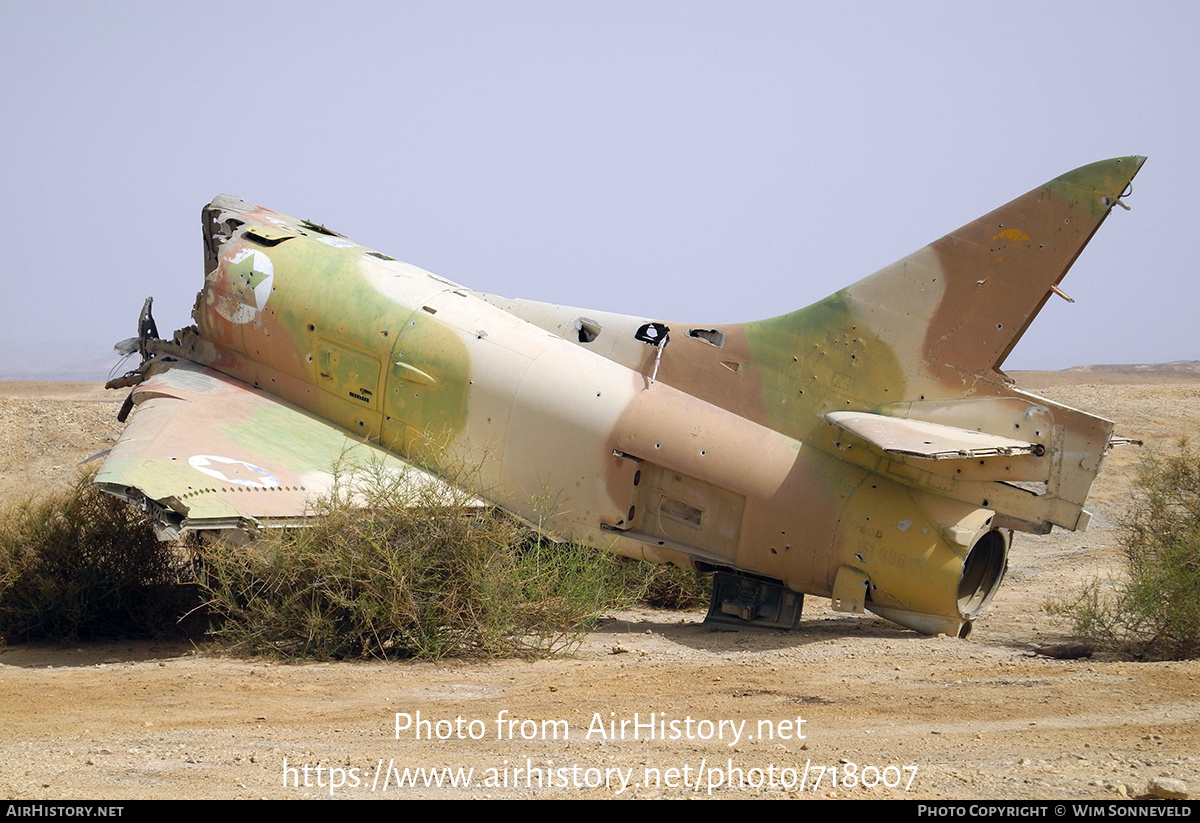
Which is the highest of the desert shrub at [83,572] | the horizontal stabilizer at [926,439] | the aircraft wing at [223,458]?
the horizontal stabilizer at [926,439]

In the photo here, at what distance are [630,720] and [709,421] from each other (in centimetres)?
458

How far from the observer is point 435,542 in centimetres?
1007

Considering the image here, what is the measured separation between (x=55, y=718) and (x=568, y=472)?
18.6ft

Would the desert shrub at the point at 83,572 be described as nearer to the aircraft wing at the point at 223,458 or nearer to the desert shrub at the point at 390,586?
the aircraft wing at the point at 223,458

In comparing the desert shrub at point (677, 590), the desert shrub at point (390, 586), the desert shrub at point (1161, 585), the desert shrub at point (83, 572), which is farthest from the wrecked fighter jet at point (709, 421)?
the desert shrub at point (677, 590)

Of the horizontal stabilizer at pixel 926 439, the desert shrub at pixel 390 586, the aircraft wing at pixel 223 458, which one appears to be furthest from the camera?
the aircraft wing at pixel 223 458

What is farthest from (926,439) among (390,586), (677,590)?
(390,586)

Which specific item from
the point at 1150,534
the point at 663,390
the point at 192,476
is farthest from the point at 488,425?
the point at 1150,534

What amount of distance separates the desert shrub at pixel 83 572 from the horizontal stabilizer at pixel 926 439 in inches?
293

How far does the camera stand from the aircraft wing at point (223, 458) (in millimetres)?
10172

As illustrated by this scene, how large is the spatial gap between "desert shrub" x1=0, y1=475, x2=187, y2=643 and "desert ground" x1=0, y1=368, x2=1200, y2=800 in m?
Result: 0.34

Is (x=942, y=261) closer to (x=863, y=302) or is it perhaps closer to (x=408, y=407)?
(x=863, y=302)

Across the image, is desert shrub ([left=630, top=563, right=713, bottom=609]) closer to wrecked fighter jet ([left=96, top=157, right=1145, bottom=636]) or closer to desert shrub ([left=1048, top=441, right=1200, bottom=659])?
wrecked fighter jet ([left=96, top=157, right=1145, bottom=636])

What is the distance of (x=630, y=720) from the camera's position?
7492mm
